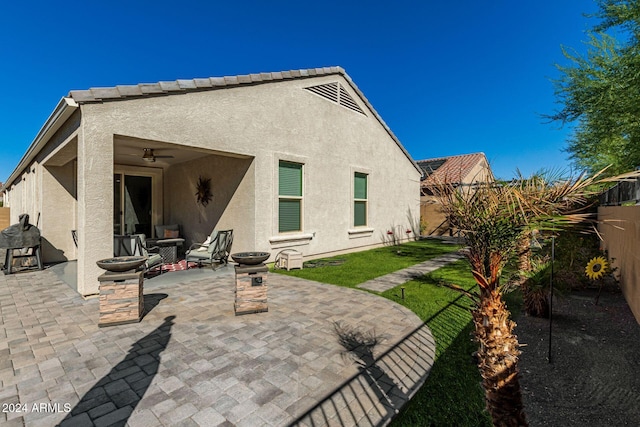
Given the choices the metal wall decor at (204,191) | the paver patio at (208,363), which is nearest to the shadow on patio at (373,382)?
the paver patio at (208,363)

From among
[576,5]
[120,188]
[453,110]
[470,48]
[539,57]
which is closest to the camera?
[576,5]

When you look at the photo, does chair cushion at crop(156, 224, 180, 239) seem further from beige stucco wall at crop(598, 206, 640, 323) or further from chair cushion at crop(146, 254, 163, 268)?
beige stucco wall at crop(598, 206, 640, 323)

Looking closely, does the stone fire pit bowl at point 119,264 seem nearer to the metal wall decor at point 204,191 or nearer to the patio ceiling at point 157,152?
the patio ceiling at point 157,152

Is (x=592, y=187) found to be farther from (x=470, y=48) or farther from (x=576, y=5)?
(x=470, y=48)

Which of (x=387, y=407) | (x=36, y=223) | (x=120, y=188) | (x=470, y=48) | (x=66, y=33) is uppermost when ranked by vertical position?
(x=470, y=48)

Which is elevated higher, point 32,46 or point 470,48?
point 470,48

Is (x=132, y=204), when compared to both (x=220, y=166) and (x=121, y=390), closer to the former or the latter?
(x=220, y=166)

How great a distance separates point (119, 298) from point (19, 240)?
19.7 feet

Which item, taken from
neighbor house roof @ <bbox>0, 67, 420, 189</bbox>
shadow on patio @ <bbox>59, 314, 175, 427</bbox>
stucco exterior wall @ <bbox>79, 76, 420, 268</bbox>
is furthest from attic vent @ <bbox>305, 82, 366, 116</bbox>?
shadow on patio @ <bbox>59, 314, 175, 427</bbox>

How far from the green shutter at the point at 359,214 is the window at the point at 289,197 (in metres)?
3.38

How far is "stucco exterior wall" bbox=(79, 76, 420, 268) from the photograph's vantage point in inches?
251

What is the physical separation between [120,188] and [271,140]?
652cm

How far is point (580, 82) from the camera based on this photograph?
9609 millimetres

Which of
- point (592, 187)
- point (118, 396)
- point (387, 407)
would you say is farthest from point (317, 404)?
point (592, 187)
